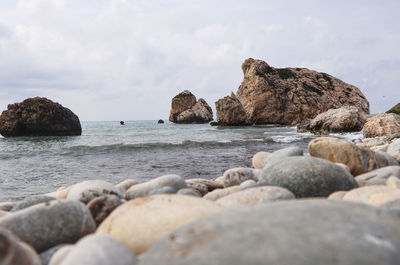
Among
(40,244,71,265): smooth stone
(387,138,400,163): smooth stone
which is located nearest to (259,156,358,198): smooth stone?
(40,244,71,265): smooth stone

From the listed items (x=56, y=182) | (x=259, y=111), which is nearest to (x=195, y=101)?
(x=259, y=111)

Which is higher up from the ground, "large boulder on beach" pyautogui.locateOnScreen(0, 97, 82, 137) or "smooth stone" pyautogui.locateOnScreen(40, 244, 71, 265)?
"large boulder on beach" pyautogui.locateOnScreen(0, 97, 82, 137)

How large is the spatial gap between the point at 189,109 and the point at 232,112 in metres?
29.1

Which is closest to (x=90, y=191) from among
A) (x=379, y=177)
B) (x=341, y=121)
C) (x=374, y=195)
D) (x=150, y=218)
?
(x=150, y=218)

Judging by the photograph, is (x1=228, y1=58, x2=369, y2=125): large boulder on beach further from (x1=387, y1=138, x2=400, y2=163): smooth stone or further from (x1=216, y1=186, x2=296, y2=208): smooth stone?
(x1=216, y1=186, x2=296, y2=208): smooth stone

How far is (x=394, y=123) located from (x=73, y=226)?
54.3ft

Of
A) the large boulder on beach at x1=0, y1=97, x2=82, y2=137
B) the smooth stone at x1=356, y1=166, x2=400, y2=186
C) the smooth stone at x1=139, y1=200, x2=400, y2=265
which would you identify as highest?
the large boulder on beach at x1=0, y1=97, x2=82, y2=137

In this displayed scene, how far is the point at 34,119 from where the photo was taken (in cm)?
2803

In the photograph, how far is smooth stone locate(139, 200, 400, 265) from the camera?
1229 millimetres

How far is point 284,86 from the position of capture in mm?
44812

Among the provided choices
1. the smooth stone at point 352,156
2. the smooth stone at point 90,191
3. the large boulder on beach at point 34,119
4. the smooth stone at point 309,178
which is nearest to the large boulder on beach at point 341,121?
the smooth stone at point 352,156

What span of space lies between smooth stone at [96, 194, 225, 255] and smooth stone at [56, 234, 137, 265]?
0.33 meters

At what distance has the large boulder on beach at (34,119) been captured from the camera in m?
27.9

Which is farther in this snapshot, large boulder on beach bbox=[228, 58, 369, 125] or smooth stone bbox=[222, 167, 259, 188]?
large boulder on beach bbox=[228, 58, 369, 125]
